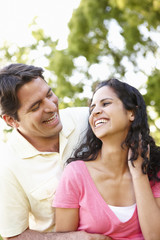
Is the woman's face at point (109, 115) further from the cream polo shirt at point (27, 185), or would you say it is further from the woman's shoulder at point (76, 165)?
the cream polo shirt at point (27, 185)

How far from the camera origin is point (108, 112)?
2.67 metres

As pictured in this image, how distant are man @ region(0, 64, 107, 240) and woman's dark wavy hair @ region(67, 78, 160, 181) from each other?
0.28 meters

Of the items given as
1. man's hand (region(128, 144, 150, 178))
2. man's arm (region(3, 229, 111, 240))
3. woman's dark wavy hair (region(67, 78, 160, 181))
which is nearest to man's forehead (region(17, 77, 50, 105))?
woman's dark wavy hair (region(67, 78, 160, 181))

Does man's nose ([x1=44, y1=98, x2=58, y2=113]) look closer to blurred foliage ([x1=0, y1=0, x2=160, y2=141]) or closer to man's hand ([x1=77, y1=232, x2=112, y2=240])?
man's hand ([x1=77, y1=232, x2=112, y2=240])

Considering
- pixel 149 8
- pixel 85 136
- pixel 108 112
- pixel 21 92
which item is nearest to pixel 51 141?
pixel 85 136

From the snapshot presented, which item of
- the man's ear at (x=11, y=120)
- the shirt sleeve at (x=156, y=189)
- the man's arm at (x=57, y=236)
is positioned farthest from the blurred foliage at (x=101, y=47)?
the man's arm at (x=57, y=236)

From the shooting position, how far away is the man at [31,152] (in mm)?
2969

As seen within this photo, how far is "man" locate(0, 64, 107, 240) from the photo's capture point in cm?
297

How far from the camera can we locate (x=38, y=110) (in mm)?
3176

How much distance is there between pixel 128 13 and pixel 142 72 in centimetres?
194

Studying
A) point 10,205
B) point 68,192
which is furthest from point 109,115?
point 10,205

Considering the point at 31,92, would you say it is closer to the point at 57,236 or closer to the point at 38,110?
the point at 38,110

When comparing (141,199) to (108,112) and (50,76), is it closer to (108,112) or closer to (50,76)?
(108,112)

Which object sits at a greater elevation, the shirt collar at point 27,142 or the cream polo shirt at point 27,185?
the shirt collar at point 27,142
